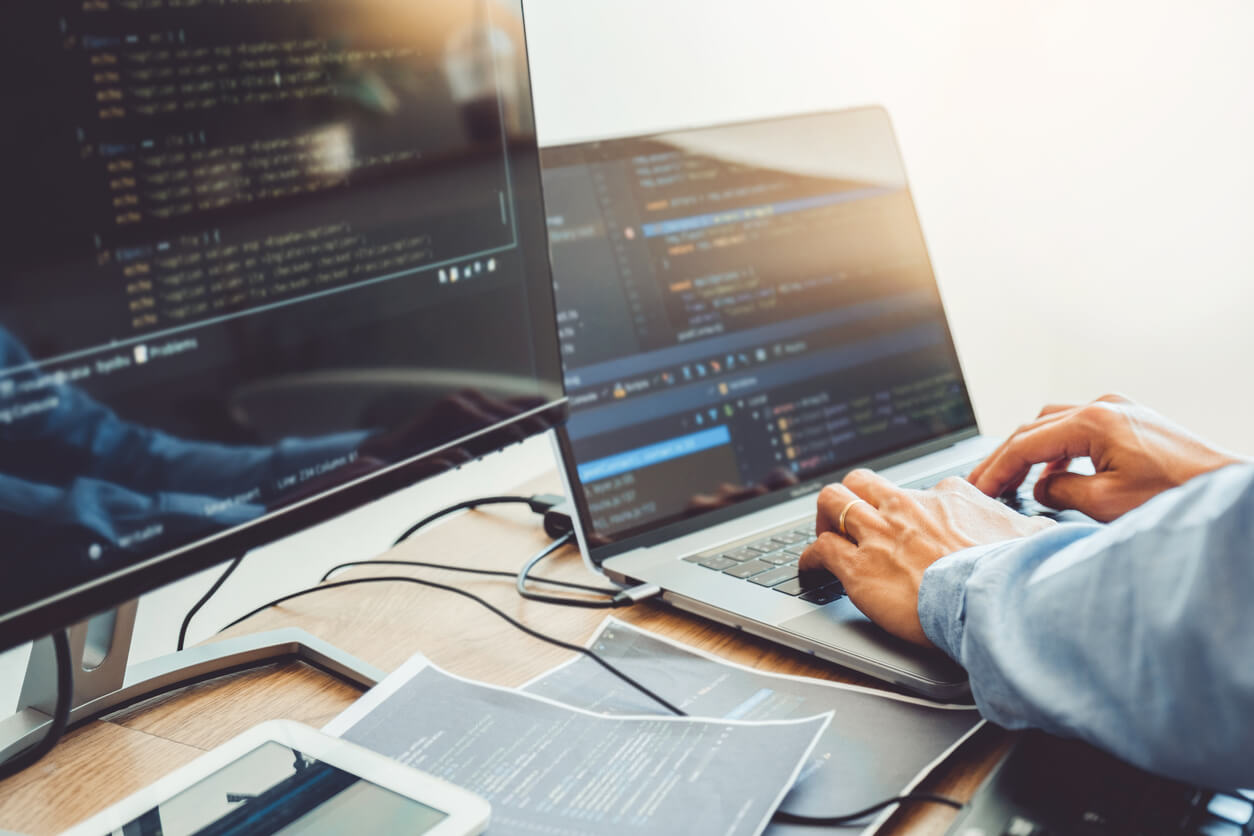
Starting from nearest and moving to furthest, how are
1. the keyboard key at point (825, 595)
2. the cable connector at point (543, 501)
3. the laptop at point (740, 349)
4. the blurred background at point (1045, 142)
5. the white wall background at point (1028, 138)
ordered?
the keyboard key at point (825, 595), the laptop at point (740, 349), the cable connector at point (543, 501), the white wall background at point (1028, 138), the blurred background at point (1045, 142)

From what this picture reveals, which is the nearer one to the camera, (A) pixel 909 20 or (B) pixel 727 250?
(B) pixel 727 250

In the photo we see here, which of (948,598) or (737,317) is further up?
(737,317)

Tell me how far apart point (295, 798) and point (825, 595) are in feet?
1.20

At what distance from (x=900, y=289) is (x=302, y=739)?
0.71m

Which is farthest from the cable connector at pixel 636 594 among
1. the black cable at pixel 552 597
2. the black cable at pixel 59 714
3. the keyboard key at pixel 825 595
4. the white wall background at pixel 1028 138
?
the white wall background at pixel 1028 138

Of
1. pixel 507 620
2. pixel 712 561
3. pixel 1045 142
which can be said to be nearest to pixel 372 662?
pixel 507 620

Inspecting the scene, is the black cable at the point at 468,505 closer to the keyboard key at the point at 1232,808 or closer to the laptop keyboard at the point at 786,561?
the laptop keyboard at the point at 786,561

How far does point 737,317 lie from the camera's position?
84cm

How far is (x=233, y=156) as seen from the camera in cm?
47

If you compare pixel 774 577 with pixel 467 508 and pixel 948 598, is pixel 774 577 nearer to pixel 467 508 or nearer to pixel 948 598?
pixel 948 598

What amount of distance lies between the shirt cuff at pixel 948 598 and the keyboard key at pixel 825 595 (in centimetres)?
9

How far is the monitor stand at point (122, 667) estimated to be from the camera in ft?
1.86

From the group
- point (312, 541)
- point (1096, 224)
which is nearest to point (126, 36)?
point (312, 541)

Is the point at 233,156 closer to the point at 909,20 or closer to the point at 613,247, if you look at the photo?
A: the point at 613,247
